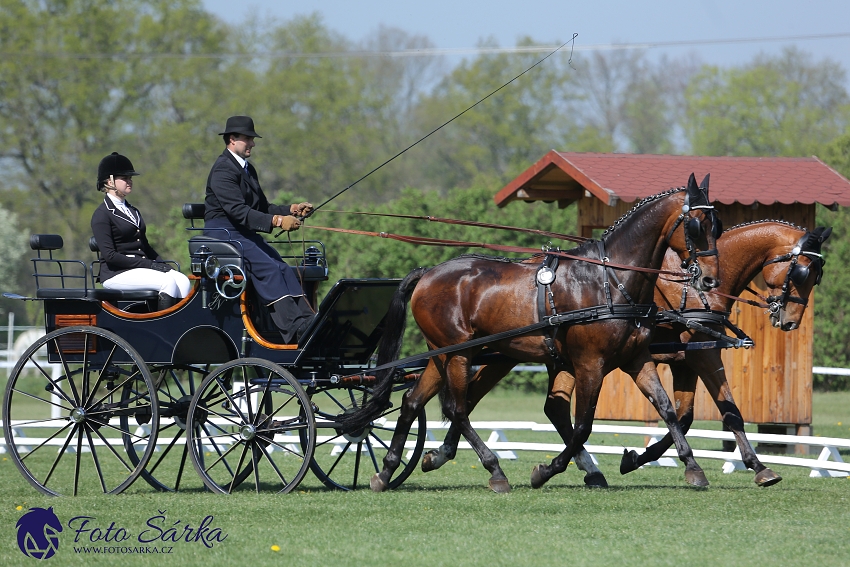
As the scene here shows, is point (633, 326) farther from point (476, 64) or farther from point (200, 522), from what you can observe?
point (476, 64)

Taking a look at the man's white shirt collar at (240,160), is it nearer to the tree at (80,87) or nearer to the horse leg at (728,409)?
the horse leg at (728,409)

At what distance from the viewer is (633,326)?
23.8ft

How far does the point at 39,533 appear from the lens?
5.88 m

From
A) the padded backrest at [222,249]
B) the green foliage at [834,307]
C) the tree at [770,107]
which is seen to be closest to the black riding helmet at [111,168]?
the padded backrest at [222,249]

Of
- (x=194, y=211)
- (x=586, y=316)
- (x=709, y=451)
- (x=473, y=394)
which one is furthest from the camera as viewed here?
(x=709, y=451)

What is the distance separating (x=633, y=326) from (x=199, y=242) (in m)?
3.09

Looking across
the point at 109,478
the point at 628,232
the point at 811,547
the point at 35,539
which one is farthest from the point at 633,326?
the point at 109,478

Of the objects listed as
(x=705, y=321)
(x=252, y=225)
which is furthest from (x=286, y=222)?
(x=705, y=321)

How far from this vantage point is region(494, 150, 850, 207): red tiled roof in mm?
11000

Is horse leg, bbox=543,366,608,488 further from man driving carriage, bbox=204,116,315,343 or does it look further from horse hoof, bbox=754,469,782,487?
man driving carriage, bbox=204,116,315,343

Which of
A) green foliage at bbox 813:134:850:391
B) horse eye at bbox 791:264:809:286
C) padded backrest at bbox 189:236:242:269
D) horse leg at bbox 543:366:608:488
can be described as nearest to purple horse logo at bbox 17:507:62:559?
padded backrest at bbox 189:236:242:269

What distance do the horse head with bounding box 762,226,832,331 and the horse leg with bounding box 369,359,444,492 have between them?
2616 mm

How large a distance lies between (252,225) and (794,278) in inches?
159

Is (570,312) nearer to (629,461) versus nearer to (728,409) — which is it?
(629,461)
